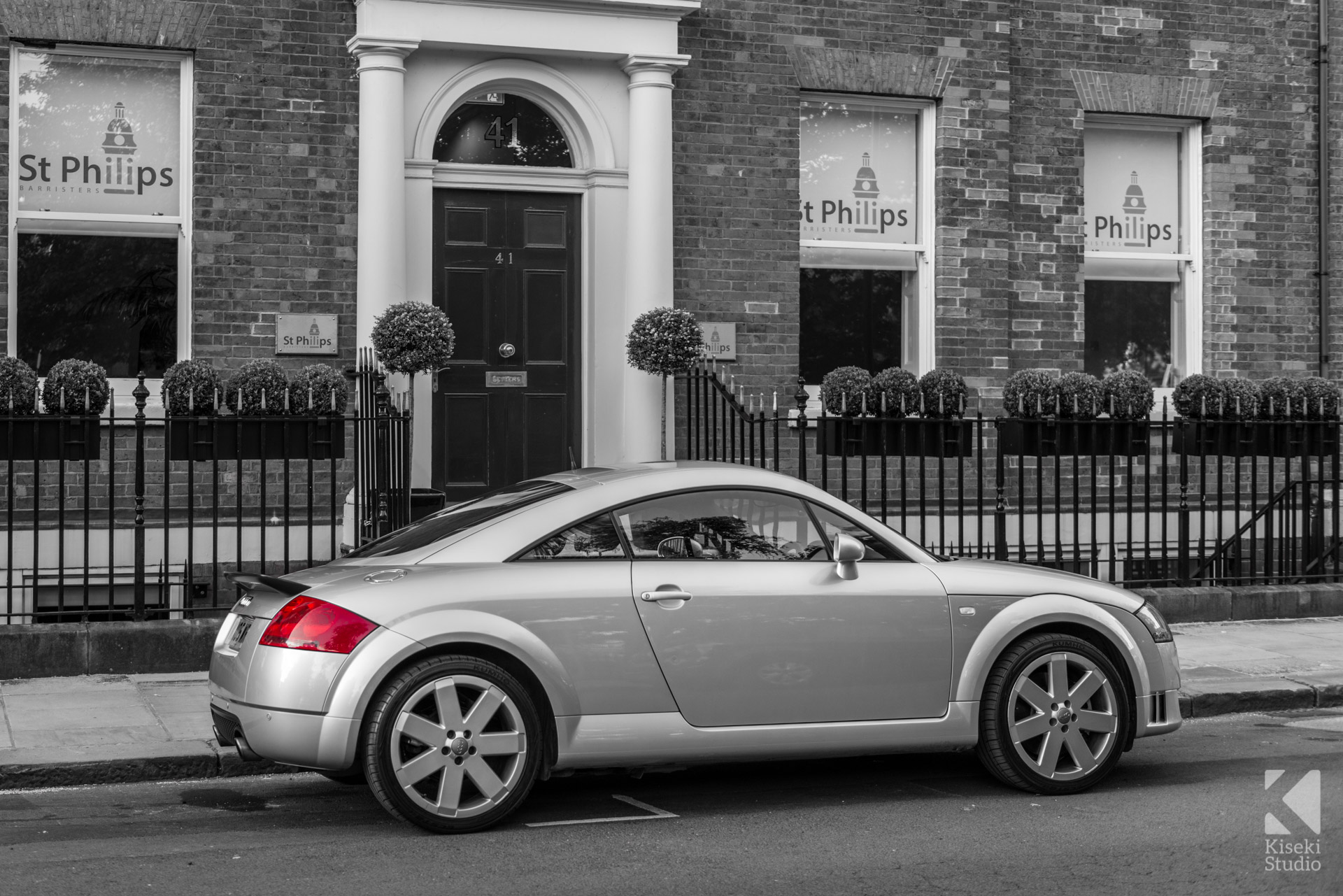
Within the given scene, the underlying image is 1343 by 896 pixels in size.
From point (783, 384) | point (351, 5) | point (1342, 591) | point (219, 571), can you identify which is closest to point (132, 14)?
point (351, 5)

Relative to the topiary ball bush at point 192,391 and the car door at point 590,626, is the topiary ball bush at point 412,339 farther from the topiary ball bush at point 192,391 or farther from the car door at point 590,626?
the car door at point 590,626

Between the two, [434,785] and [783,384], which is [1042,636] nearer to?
[434,785]

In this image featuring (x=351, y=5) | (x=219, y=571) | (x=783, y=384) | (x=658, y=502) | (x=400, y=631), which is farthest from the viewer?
(x=783, y=384)

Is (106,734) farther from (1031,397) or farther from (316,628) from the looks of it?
(1031,397)

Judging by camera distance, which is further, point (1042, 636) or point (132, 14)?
point (132, 14)

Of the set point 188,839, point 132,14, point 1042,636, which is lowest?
point 188,839

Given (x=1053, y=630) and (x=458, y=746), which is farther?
(x=1053, y=630)

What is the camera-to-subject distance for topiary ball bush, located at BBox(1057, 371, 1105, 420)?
11055mm

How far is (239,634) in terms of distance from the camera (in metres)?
6.00

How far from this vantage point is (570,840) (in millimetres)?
5629

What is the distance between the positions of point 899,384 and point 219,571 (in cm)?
486

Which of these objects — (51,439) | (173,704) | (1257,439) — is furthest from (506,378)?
(1257,439)

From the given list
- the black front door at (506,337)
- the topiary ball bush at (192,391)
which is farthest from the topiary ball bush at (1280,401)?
the topiary ball bush at (192,391)

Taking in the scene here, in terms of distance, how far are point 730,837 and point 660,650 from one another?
2.41 ft
